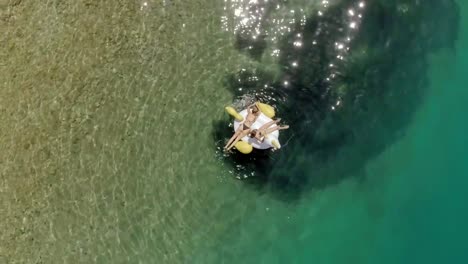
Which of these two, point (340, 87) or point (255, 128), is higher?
point (340, 87)

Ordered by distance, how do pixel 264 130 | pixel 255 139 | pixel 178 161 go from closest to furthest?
pixel 264 130 < pixel 255 139 < pixel 178 161

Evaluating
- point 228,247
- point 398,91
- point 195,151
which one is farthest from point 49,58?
point 398,91

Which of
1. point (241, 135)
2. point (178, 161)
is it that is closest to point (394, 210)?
point (241, 135)

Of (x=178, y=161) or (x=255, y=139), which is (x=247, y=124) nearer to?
(x=255, y=139)

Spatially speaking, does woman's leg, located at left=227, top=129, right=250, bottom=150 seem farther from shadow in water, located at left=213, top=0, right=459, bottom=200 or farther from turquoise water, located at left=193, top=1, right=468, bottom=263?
turquoise water, located at left=193, top=1, right=468, bottom=263

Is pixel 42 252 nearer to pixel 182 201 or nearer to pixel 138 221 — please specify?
pixel 138 221

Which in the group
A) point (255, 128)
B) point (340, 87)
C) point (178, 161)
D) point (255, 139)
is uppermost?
point (340, 87)
